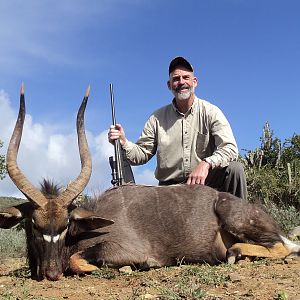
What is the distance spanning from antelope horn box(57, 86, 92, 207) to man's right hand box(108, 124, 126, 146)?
1115 mm

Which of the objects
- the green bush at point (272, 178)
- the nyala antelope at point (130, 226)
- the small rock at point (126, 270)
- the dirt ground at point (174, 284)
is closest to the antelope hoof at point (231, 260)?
the nyala antelope at point (130, 226)

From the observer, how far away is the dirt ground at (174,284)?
3449 millimetres

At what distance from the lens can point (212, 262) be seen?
5297mm

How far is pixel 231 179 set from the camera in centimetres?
621

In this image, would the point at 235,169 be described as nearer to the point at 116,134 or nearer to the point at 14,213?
the point at 116,134

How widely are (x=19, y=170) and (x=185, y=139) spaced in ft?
7.49

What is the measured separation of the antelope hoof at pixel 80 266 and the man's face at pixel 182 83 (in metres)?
2.61

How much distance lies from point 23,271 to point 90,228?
0.83 meters

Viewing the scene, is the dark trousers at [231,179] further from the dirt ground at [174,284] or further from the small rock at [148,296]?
the small rock at [148,296]

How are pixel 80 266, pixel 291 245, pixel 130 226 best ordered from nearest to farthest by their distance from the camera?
pixel 80 266 → pixel 130 226 → pixel 291 245

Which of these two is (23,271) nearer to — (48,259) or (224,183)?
(48,259)

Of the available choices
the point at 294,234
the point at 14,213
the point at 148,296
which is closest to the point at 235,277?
the point at 148,296

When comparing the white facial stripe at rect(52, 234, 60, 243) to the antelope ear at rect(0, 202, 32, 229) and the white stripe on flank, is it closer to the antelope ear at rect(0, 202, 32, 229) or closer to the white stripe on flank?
the antelope ear at rect(0, 202, 32, 229)

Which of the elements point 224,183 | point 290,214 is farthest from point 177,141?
point 290,214
